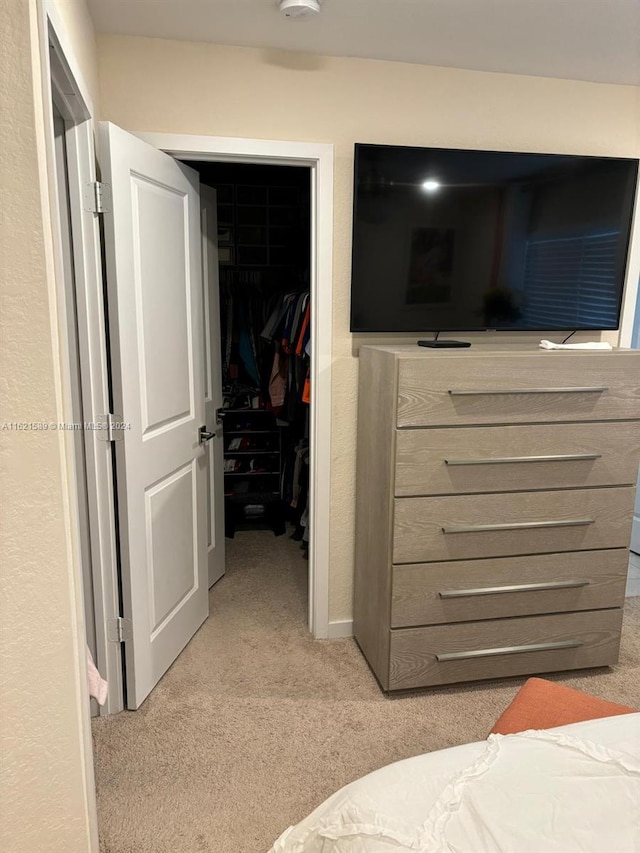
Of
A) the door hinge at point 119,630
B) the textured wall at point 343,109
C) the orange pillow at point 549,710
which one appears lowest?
the door hinge at point 119,630

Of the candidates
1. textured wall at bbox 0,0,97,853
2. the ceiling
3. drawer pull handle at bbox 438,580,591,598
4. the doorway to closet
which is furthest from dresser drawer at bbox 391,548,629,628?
the ceiling

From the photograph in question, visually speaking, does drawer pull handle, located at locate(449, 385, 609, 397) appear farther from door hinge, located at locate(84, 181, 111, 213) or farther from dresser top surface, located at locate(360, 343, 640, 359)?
door hinge, located at locate(84, 181, 111, 213)

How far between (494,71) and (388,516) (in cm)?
181

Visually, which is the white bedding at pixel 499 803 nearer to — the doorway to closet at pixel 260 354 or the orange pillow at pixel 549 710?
the orange pillow at pixel 549 710

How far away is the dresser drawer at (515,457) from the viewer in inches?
85.5

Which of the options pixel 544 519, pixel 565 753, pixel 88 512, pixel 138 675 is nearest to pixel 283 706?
pixel 138 675

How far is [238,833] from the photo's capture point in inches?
68.1

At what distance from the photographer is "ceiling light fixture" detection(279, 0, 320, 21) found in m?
1.90

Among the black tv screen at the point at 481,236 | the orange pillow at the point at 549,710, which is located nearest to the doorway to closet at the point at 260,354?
the black tv screen at the point at 481,236

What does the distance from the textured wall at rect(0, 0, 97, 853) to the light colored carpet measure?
59 cm

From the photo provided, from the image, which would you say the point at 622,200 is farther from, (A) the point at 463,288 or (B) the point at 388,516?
(B) the point at 388,516

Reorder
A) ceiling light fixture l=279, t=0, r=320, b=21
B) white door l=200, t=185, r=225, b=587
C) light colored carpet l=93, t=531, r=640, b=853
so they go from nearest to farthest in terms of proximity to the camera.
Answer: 1. light colored carpet l=93, t=531, r=640, b=853
2. ceiling light fixture l=279, t=0, r=320, b=21
3. white door l=200, t=185, r=225, b=587

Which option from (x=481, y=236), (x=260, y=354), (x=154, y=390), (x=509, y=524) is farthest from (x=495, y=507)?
(x=260, y=354)

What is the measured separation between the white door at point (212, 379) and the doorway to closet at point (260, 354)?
503mm
